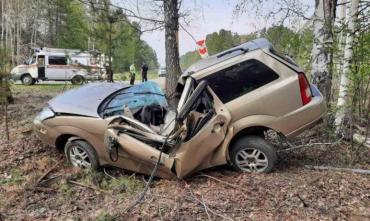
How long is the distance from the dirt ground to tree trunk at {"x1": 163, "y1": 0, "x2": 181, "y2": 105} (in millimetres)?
3534

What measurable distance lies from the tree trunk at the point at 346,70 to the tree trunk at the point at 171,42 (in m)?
3.60

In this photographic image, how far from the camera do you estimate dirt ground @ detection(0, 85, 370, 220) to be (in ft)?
14.6

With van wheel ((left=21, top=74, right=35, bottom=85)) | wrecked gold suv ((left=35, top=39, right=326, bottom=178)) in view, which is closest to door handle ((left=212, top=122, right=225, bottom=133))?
wrecked gold suv ((left=35, top=39, right=326, bottom=178))

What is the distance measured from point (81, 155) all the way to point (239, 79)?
2.59 metres

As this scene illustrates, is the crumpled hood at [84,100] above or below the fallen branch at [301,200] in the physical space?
above

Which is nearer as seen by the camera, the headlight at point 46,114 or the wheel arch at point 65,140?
the wheel arch at point 65,140

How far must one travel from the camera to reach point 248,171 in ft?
18.6

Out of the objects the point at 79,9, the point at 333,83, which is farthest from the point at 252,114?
the point at 79,9

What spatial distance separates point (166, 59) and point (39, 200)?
16.7 ft

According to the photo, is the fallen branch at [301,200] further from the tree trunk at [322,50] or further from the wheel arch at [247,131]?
the tree trunk at [322,50]

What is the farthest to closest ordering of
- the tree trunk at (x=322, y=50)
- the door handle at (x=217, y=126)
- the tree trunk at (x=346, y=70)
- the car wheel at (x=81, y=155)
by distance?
the tree trunk at (x=322, y=50)
the tree trunk at (x=346, y=70)
the car wheel at (x=81, y=155)
the door handle at (x=217, y=126)

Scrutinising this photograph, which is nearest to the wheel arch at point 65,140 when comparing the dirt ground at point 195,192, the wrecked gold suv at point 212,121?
the wrecked gold suv at point 212,121

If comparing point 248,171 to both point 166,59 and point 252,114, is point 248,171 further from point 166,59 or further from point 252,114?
point 166,59

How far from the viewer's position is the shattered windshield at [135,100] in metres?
5.98
